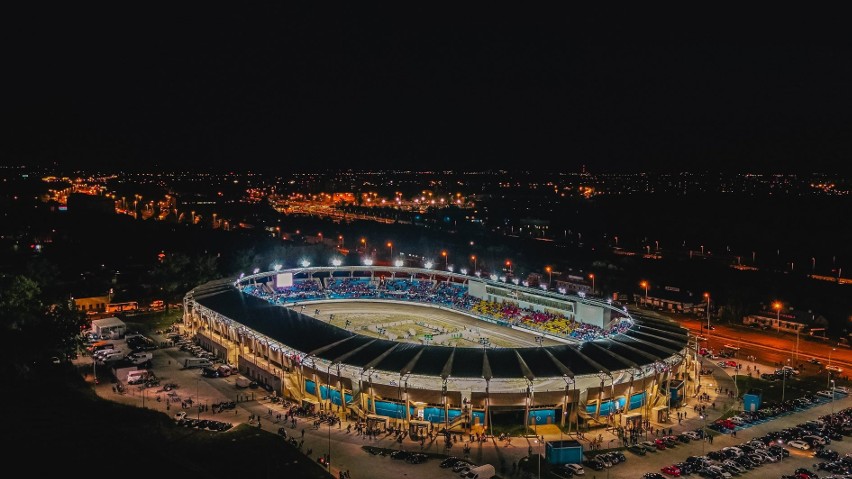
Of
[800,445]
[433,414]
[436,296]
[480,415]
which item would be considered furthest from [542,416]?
[436,296]

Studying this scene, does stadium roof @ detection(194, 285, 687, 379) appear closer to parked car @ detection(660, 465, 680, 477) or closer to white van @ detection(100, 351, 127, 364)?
parked car @ detection(660, 465, 680, 477)

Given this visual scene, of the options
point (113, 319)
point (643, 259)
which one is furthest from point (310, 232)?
point (113, 319)

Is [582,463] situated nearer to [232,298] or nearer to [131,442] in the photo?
[131,442]

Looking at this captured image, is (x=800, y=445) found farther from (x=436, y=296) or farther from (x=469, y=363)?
(x=436, y=296)

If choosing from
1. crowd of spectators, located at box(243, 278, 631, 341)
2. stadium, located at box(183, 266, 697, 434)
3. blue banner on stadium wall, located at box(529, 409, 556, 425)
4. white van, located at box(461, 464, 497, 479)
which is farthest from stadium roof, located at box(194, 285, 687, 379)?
crowd of spectators, located at box(243, 278, 631, 341)

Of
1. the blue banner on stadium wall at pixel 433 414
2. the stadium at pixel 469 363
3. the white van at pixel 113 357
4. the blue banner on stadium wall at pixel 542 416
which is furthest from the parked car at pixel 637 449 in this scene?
the white van at pixel 113 357

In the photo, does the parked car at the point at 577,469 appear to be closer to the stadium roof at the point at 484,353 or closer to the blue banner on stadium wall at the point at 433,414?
the stadium roof at the point at 484,353
